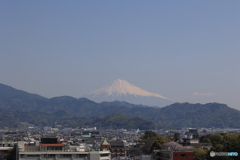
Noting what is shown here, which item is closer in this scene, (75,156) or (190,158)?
(75,156)

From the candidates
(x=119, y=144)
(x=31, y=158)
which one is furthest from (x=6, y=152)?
(x=119, y=144)

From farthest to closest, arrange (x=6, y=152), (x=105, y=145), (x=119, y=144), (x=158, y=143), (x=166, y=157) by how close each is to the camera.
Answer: (x=119, y=144), (x=105, y=145), (x=158, y=143), (x=166, y=157), (x=6, y=152)

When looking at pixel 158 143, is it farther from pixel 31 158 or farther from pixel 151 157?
pixel 31 158

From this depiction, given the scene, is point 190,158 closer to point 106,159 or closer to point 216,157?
point 216,157

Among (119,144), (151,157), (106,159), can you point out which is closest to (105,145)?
(119,144)

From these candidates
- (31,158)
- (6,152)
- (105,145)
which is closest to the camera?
(31,158)

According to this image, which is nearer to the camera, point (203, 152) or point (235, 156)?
point (235, 156)

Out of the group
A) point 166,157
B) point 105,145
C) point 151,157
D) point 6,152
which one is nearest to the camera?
point 6,152

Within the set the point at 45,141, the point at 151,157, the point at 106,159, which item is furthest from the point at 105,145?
the point at 106,159

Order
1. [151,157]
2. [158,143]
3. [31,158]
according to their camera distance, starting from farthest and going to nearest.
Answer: [158,143], [151,157], [31,158]
